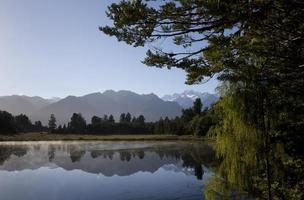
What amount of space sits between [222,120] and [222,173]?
9.66ft

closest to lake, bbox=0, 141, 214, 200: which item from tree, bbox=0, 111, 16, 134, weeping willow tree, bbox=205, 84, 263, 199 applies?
weeping willow tree, bbox=205, 84, 263, 199

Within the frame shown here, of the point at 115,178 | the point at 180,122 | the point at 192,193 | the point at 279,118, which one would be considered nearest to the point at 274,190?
the point at 279,118

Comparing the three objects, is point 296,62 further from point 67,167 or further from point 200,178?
point 67,167

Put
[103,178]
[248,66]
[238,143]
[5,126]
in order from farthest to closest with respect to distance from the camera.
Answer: [5,126] → [103,178] → [238,143] → [248,66]

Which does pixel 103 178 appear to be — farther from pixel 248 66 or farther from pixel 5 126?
pixel 5 126

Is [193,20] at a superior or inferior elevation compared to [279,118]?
superior

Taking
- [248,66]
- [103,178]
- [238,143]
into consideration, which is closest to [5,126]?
[103,178]

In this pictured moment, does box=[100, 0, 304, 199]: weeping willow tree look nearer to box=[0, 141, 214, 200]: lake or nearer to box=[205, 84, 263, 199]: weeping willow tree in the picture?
box=[205, 84, 263, 199]: weeping willow tree

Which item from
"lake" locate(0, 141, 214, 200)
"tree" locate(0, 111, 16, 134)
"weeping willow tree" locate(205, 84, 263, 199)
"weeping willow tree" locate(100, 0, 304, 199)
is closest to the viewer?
"weeping willow tree" locate(100, 0, 304, 199)

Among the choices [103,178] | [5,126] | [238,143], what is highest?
[5,126]

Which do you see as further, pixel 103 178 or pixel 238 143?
pixel 103 178

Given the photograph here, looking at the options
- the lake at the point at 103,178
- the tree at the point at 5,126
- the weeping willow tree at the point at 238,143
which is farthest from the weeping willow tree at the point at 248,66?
the tree at the point at 5,126

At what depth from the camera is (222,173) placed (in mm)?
19516

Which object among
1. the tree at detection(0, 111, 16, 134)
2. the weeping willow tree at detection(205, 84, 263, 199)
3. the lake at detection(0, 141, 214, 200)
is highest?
the tree at detection(0, 111, 16, 134)
